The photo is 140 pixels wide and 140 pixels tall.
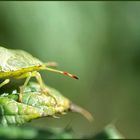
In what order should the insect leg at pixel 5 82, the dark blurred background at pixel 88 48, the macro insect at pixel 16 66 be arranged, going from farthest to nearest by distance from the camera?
the dark blurred background at pixel 88 48 → the macro insect at pixel 16 66 → the insect leg at pixel 5 82

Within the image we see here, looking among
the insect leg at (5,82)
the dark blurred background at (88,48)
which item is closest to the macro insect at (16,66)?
the insect leg at (5,82)

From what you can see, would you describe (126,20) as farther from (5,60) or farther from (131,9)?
(5,60)

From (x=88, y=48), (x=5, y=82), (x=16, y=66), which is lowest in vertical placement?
(x=88, y=48)

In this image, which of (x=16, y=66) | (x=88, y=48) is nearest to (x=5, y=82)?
(x=16, y=66)

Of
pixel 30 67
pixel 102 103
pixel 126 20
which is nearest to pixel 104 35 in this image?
pixel 126 20

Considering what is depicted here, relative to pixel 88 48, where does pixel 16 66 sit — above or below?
above

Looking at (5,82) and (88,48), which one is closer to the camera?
(5,82)

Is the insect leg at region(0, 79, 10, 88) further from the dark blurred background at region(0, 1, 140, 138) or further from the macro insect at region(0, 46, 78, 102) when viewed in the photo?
the dark blurred background at region(0, 1, 140, 138)

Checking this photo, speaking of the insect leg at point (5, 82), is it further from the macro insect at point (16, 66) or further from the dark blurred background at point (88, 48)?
the dark blurred background at point (88, 48)

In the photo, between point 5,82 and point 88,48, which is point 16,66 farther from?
point 88,48
